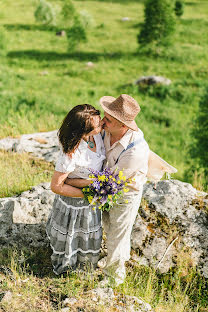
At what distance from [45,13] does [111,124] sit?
3332cm

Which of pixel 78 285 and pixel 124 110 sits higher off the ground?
pixel 124 110

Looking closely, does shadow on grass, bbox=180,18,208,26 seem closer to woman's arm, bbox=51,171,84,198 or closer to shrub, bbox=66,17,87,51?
shrub, bbox=66,17,87,51

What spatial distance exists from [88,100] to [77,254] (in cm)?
1476

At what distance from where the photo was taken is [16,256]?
369cm

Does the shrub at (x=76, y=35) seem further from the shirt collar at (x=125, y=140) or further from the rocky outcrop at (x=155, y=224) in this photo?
the shirt collar at (x=125, y=140)

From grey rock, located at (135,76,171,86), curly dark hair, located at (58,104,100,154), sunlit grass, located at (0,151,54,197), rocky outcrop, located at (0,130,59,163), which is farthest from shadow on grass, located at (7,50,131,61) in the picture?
curly dark hair, located at (58,104,100,154)

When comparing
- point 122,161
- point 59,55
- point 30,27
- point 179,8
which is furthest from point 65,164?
point 179,8

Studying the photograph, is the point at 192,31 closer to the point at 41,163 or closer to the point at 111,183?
the point at 41,163

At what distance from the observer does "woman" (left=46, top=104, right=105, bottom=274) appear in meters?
2.86

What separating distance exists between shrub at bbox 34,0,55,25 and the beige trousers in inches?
1305

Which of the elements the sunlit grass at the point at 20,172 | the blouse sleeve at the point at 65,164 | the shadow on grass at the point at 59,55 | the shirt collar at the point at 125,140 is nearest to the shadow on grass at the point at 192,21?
the shadow on grass at the point at 59,55

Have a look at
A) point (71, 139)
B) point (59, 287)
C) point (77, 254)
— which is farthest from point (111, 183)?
point (59, 287)

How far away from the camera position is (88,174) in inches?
122

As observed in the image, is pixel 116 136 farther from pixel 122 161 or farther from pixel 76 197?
pixel 76 197
